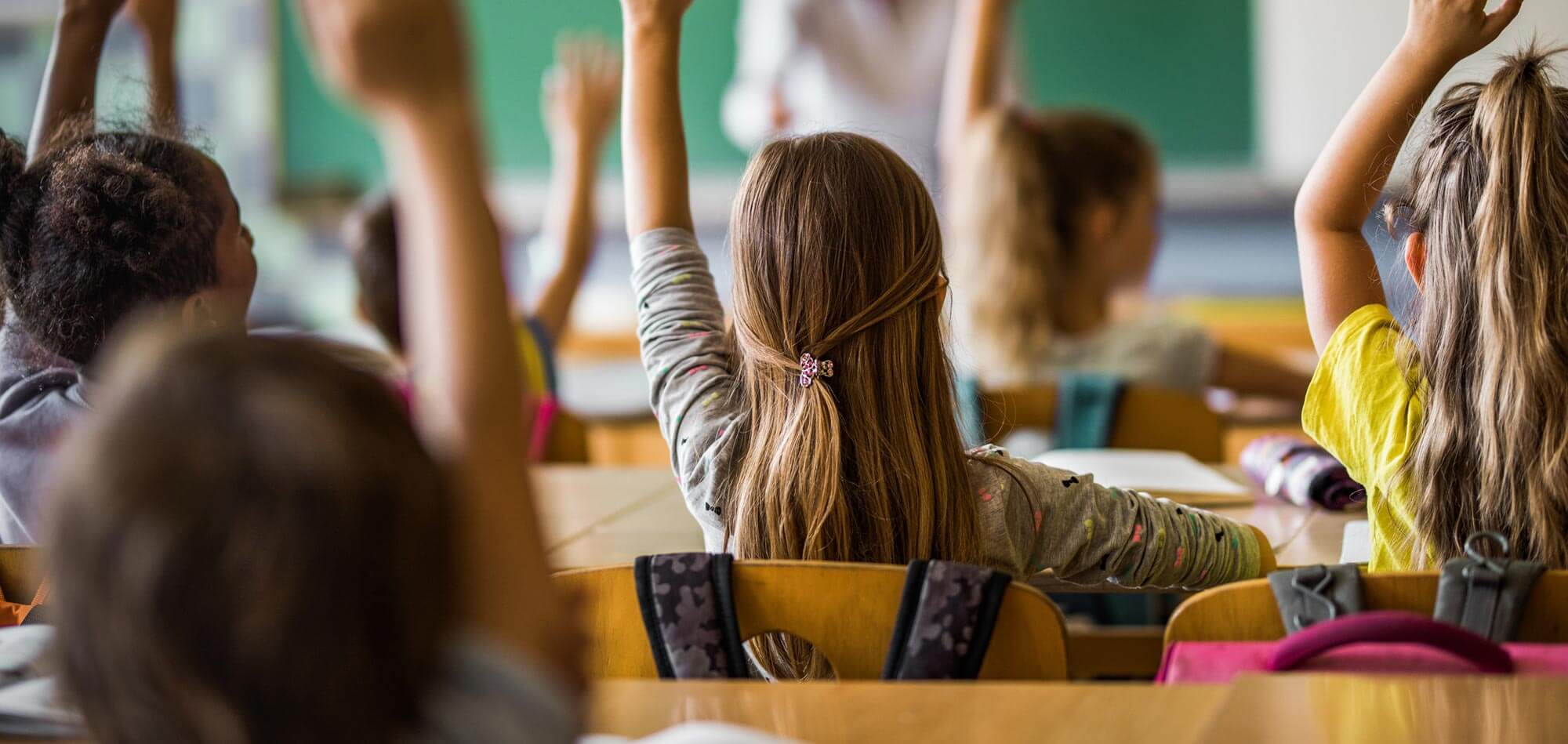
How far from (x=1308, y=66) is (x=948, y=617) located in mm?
4226

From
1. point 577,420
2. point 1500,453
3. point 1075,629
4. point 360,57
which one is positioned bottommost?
point 1075,629

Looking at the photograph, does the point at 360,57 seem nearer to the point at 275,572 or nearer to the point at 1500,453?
the point at 275,572

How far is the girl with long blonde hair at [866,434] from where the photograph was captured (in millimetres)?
1187

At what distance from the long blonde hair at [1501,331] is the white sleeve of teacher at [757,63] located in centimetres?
252

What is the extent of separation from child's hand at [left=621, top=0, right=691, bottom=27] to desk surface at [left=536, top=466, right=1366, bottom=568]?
0.49m

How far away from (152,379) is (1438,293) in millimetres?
1030

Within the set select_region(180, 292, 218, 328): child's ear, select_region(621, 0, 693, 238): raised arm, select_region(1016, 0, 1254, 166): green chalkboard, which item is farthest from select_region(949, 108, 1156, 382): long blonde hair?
select_region(1016, 0, 1254, 166): green chalkboard

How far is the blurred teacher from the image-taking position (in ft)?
13.6

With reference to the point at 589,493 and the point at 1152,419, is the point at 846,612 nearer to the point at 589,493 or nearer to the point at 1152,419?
the point at 589,493

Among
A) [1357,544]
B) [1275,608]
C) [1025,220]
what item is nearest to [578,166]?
[1025,220]

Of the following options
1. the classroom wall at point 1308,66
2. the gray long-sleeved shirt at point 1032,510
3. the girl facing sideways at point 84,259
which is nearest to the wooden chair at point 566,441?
the girl facing sideways at point 84,259

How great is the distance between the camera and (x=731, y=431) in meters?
1.25

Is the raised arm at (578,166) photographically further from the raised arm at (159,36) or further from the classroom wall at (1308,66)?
the classroom wall at (1308,66)

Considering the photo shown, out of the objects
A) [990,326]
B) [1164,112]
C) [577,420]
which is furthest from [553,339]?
[1164,112]
